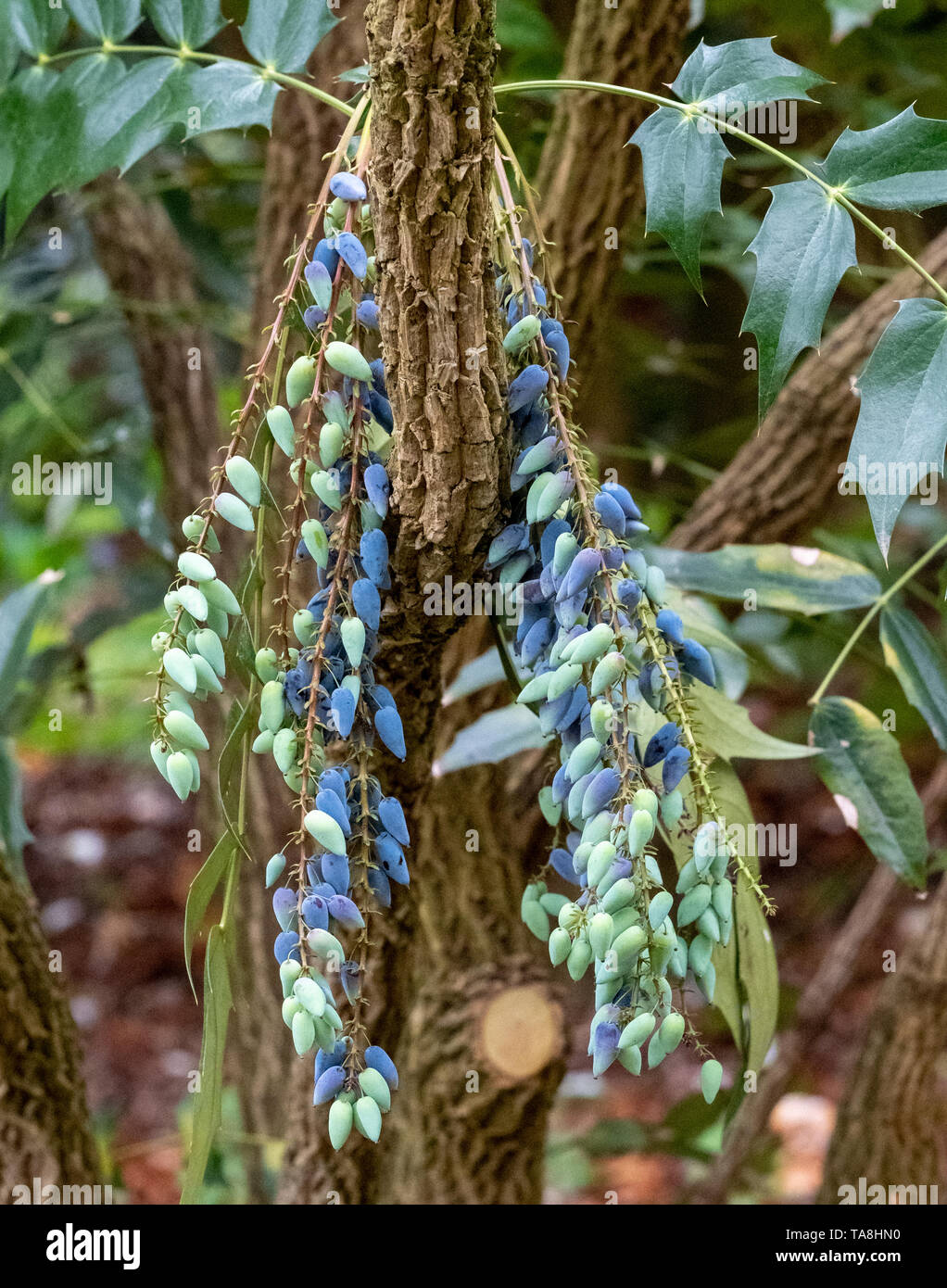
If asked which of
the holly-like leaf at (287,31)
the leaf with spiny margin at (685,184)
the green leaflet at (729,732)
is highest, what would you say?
the holly-like leaf at (287,31)

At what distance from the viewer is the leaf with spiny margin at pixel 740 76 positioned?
0.61m

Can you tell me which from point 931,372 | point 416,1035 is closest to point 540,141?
point 931,372

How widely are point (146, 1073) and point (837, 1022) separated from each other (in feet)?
4.27

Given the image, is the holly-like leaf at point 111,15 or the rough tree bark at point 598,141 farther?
the rough tree bark at point 598,141

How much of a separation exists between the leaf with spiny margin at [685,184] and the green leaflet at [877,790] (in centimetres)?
39

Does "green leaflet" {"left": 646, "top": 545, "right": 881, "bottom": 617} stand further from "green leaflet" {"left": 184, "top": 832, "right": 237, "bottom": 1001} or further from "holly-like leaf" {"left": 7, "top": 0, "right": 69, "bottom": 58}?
"holly-like leaf" {"left": 7, "top": 0, "right": 69, "bottom": 58}

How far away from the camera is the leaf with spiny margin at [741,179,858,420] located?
576mm

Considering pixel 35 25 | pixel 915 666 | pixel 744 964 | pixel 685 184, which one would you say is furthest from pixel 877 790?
pixel 35 25

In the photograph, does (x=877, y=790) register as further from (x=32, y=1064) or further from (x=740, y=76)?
(x=32, y=1064)

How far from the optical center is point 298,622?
54 centimetres

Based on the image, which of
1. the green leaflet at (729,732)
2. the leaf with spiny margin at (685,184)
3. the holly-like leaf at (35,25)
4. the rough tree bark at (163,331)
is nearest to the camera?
the leaf with spiny margin at (685,184)

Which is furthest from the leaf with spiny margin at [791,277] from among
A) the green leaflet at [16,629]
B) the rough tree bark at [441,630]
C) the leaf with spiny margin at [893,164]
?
the green leaflet at [16,629]

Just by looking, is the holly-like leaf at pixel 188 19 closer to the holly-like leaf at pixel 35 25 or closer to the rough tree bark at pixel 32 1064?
the holly-like leaf at pixel 35 25
